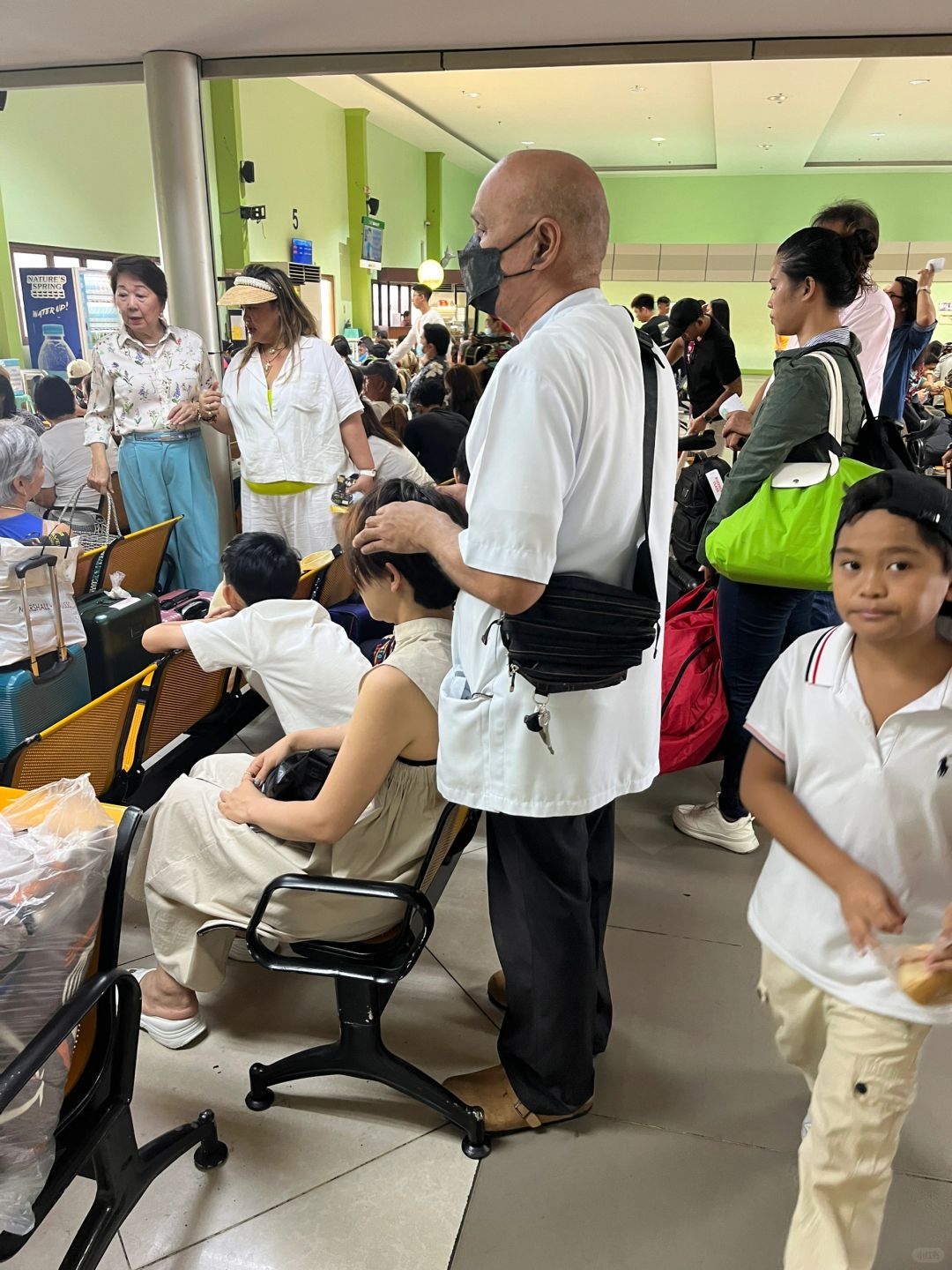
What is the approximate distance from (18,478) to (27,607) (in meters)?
0.47

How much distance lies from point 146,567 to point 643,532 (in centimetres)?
258

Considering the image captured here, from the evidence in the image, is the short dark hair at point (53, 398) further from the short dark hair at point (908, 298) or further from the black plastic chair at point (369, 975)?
the short dark hair at point (908, 298)

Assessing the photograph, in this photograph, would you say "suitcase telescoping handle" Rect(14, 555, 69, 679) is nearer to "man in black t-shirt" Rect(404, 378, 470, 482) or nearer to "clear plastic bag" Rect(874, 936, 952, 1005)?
"clear plastic bag" Rect(874, 936, 952, 1005)

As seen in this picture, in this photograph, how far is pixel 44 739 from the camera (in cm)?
182

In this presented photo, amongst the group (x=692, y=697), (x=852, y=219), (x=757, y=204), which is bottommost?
(x=692, y=697)

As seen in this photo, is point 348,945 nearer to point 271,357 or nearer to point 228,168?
point 271,357

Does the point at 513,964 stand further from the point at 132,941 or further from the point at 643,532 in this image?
the point at 132,941

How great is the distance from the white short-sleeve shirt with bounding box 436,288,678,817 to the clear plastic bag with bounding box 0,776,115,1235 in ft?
1.87

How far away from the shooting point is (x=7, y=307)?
5949 mm

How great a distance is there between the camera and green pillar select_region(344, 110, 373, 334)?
1140 centimetres

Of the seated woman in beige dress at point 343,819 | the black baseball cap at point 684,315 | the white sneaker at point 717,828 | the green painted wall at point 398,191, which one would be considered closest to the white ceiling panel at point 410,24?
the black baseball cap at point 684,315

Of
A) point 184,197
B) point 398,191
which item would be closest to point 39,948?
point 184,197

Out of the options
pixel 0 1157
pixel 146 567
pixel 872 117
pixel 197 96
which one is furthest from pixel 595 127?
pixel 0 1157

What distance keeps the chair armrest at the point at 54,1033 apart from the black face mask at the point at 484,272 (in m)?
1.13
